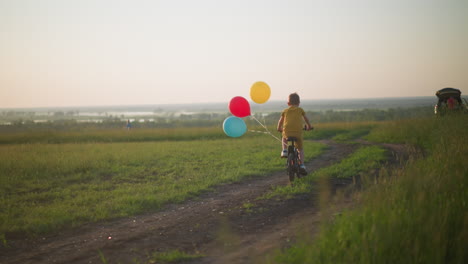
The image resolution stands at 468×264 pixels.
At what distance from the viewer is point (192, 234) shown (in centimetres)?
503

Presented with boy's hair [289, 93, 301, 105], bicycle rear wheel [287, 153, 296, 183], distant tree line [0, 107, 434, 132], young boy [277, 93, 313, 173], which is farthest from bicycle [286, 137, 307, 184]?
distant tree line [0, 107, 434, 132]

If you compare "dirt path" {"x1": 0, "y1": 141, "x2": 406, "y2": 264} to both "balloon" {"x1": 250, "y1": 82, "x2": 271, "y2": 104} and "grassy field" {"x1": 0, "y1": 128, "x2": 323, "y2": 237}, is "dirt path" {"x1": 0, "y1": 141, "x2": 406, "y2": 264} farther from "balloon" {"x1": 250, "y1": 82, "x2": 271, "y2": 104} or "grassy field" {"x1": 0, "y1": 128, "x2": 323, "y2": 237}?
"balloon" {"x1": 250, "y1": 82, "x2": 271, "y2": 104}

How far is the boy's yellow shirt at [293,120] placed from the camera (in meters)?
7.72

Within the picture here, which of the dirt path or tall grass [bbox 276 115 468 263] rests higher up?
tall grass [bbox 276 115 468 263]

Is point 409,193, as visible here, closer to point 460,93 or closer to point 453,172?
point 453,172

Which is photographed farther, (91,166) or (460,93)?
(460,93)

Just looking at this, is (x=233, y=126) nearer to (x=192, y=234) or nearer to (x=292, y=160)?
(x=292, y=160)

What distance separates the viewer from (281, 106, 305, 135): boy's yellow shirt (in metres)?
7.72

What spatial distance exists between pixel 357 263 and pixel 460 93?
19833 mm

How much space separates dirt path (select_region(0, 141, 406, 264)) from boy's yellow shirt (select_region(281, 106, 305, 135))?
1.72 m

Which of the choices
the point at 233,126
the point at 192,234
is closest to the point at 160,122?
the point at 233,126

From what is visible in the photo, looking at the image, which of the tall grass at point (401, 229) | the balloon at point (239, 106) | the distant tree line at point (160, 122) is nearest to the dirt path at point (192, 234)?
the tall grass at point (401, 229)

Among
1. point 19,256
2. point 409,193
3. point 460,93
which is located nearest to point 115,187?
point 19,256

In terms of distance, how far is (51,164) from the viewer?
40.2 feet
